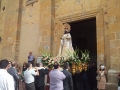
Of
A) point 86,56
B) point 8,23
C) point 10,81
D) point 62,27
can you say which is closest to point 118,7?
point 86,56

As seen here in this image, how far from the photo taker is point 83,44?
12.4 meters

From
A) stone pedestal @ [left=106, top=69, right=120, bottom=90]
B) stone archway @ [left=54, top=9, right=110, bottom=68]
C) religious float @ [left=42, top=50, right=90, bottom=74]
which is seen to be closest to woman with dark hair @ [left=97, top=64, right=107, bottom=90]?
stone pedestal @ [left=106, top=69, right=120, bottom=90]

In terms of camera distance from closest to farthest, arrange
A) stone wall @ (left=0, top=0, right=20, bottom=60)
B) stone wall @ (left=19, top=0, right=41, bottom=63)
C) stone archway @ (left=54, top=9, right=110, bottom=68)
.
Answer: stone archway @ (left=54, top=9, right=110, bottom=68), stone wall @ (left=19, top=0, right=41, bottom=63), stone wall @ (left=0, top=0, right=20, bottom=60)

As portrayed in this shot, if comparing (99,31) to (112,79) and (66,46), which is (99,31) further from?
(112,79)

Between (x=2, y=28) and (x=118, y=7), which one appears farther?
(x=2, y=28)

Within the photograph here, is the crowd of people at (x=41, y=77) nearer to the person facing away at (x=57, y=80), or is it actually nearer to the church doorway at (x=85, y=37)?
the person facing away at (x=57, y=80)

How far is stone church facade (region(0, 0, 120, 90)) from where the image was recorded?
22.2 ft

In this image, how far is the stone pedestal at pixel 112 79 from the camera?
6.20 m

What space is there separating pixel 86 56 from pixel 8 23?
7.15 m

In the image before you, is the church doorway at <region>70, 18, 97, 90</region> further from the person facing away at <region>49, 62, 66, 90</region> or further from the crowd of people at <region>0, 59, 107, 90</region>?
the person facing away at <region>49, 62, 66, 90</region>

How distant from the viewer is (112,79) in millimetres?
6352

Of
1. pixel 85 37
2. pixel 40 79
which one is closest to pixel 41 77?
pixel 40 79

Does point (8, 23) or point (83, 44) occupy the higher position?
point (8, 23)

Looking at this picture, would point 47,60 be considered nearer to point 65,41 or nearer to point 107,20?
point 65,41
